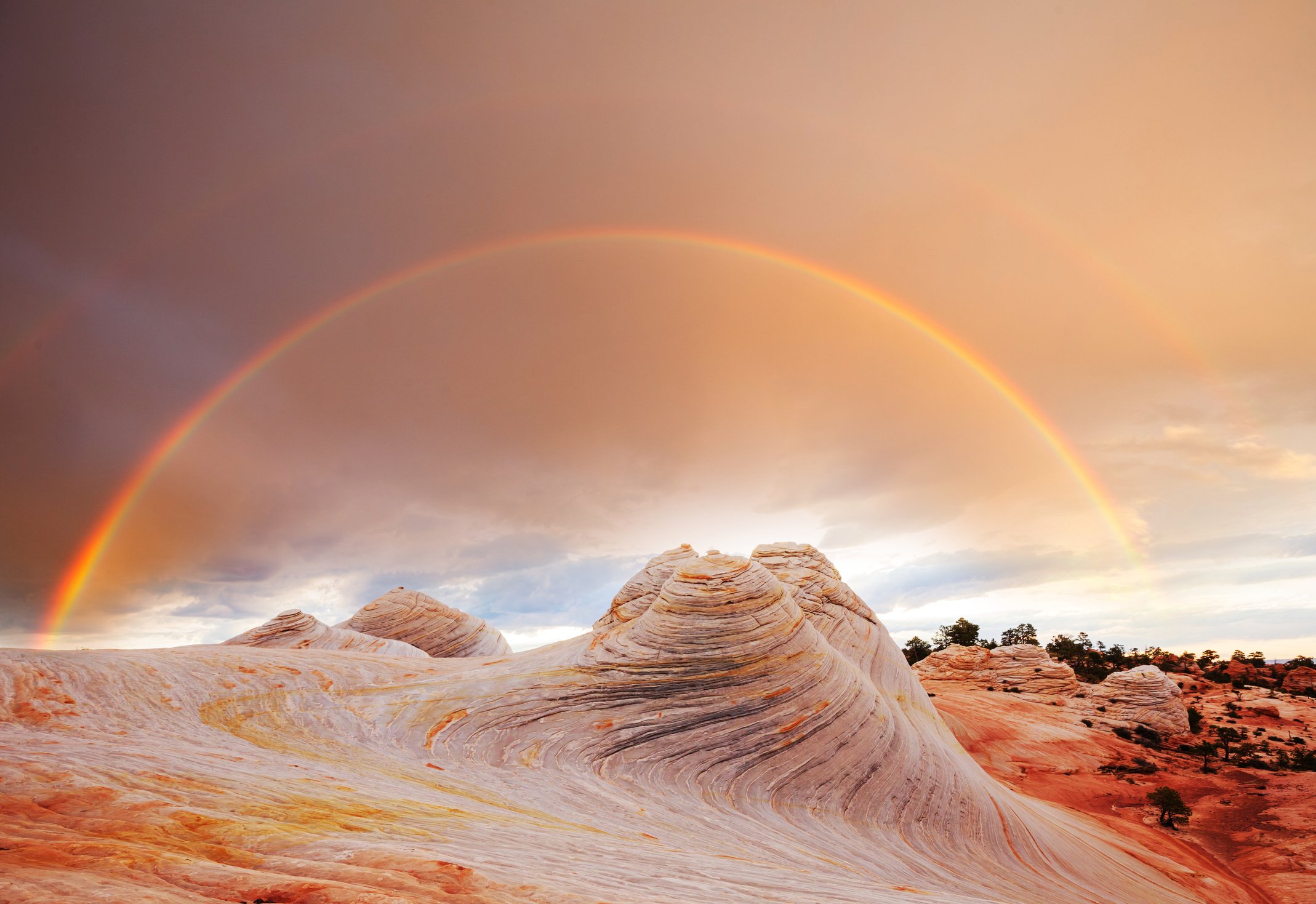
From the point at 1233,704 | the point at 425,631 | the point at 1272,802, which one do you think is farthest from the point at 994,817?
the point at 1233,704

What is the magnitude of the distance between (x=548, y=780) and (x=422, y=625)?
44087mm

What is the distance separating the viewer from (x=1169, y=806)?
36875mm

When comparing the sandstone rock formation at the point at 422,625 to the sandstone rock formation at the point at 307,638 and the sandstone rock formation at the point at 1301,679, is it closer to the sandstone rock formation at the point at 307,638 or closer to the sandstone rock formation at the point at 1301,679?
the sandstone rock formation at the point at 307,638

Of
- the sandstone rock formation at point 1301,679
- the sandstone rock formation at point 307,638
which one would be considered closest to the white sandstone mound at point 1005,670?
the sandstone rock formation at point 1301,679

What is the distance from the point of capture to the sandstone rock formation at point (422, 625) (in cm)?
5244

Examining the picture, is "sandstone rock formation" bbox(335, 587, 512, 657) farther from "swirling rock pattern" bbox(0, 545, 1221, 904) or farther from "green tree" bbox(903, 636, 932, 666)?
"green tree" bbox(903, 636, 932, 666)

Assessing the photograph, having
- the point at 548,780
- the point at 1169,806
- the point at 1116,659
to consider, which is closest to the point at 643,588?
the point at 548,780

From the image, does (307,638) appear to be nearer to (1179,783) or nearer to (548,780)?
(548,780)

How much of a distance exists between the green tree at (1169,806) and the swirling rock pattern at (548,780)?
10659mm

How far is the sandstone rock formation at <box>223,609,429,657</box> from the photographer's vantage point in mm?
38594

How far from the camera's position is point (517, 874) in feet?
24.5

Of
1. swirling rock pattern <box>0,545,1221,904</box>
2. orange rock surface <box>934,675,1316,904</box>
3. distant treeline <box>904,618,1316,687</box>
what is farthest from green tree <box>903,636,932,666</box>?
swirling rock pattern <box>0,545,1221,904</box>

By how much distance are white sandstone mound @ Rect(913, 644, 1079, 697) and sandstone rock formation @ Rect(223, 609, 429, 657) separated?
70392 millimetres

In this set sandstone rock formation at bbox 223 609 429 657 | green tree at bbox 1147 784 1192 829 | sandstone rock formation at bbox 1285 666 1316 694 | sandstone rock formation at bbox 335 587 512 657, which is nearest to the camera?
green tree at bbox 1147 784 1192 829
